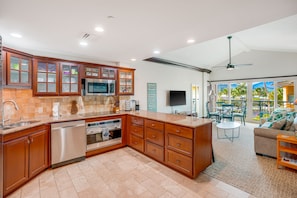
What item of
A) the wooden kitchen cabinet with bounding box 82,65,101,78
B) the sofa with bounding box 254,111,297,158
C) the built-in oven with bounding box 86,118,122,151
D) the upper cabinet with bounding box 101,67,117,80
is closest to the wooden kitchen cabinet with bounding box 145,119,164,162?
the built-in oven with bounding box 86,118,122,151

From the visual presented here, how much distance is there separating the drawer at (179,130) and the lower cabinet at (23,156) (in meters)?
2.31

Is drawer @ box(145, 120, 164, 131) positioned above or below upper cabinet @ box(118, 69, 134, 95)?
below

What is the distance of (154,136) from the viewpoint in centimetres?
302

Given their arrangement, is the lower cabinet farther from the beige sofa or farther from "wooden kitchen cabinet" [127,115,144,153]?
the beige sofa

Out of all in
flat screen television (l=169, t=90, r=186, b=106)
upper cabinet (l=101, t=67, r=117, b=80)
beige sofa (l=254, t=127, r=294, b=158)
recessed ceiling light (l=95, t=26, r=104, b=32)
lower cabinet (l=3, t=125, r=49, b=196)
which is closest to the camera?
lower cabinet (l=3, t=125, r=49, b=196)

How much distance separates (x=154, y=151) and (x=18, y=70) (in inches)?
118

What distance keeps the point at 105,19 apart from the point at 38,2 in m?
0.70

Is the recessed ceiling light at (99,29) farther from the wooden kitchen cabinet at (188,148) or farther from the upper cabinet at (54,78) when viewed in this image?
the wooden kitchen cabinet at (188,148)

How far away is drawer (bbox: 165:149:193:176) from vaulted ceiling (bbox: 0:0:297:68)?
2103mm

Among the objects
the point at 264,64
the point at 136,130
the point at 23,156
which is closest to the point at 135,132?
the point at 136,130

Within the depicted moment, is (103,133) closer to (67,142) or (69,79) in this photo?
(67,142)

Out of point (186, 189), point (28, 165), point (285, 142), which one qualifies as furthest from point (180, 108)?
point (28, 165)

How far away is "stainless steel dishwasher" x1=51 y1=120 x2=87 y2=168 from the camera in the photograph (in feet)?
9.07

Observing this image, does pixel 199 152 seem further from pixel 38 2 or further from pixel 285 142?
pixel 38 2
